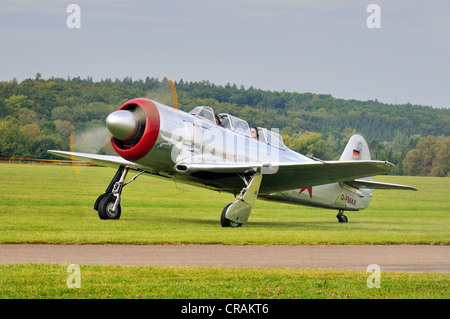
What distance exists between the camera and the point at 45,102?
59562 mm

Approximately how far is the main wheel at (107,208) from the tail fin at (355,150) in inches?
314

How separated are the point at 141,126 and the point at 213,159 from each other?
7.23 feet

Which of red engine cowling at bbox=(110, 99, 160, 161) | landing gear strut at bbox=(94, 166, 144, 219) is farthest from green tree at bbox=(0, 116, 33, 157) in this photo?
red engine cowling at bbox=(110, 99, 160, 161)

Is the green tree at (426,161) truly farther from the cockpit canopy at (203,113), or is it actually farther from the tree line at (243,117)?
the cockpit canopy at (203,113)

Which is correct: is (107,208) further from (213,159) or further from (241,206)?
(241,206)

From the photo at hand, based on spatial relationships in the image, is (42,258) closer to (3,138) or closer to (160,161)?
(160,161)

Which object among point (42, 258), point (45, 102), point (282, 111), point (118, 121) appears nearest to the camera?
point (42, 258)

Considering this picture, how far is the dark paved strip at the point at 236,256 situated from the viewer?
436 inches

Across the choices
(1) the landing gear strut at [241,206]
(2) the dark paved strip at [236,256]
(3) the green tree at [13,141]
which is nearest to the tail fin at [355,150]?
(1) the landing gear strut at [241,206]

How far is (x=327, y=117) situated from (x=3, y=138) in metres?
102

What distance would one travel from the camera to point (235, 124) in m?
19.1

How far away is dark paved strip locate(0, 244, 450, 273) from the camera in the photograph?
11078 millimetres
